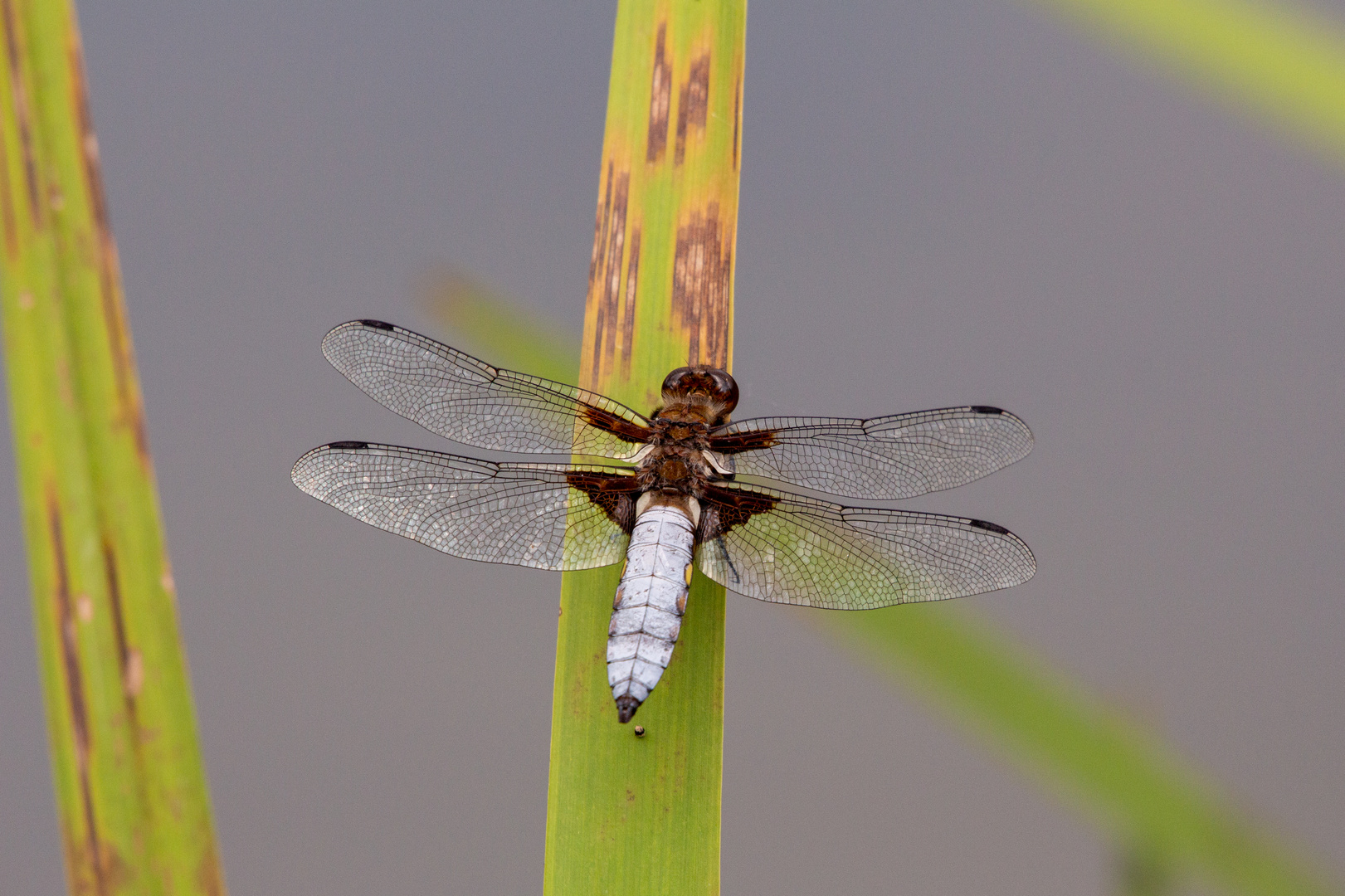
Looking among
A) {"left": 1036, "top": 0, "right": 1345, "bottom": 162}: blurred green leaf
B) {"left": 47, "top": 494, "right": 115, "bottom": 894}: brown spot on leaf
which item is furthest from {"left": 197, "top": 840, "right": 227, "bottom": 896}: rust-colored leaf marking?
{"left": 1036, "top": 0, "right": 1345, "bottom": 162}: blurred green leaf

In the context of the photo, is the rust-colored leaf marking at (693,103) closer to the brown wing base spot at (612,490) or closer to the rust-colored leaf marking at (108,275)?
the brown wing base spot at (612,490)

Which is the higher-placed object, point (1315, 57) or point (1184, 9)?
point (1184, 9)

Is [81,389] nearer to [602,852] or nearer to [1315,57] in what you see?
[602,852]

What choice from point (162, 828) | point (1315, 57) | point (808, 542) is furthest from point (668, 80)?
point (162, 828)

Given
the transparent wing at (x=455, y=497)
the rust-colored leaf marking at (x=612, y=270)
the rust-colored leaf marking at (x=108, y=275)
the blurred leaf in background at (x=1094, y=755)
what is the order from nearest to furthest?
the blurred leaf in background at (x=1094, y=755) < the rust-colored leaf marking at (x=108, y=275) < the rust-colored leaf marking at (x=612, y=270) < the transparent wing at (x=455, y=497)

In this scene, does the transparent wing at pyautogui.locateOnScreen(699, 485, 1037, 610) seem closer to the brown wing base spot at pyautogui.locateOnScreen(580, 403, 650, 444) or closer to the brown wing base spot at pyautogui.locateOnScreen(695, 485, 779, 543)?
the brown wing base spot at pyautogui.locateOnScreen(695, 485, 779, 543)

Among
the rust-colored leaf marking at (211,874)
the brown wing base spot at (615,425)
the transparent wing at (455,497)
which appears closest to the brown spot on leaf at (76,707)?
the rust-colored leaf marking at (211,874)
